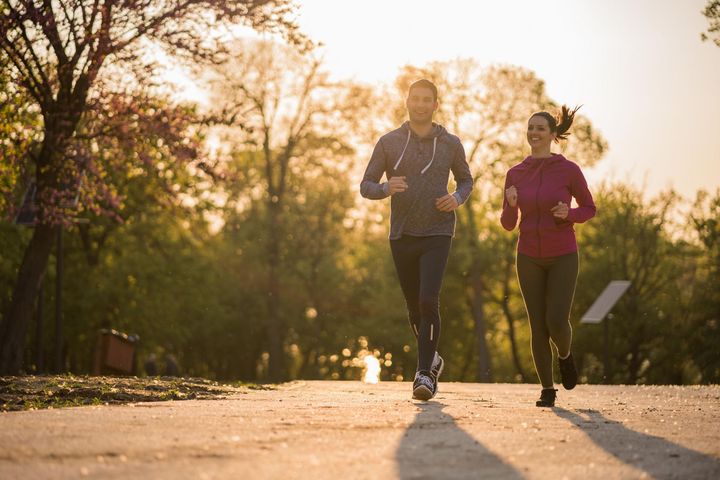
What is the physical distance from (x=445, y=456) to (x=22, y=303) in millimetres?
13829

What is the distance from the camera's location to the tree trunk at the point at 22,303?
58.4ft

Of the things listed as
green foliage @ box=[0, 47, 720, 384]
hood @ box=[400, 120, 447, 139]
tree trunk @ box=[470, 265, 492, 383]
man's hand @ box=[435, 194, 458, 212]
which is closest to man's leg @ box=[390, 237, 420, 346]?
man's hand @ box=[435, 194, 458, 212]

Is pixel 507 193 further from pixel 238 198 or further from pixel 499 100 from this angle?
pixel 238 198

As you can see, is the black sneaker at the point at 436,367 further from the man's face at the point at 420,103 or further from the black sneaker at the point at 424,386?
the man's face at the point at 420,103

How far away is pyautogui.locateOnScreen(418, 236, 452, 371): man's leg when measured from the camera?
374 inches

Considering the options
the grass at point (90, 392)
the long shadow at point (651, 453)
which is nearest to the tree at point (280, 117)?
the grass at point (90, 392)

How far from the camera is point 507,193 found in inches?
366

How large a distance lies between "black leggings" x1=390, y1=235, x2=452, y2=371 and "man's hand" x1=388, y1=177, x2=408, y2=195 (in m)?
0.58

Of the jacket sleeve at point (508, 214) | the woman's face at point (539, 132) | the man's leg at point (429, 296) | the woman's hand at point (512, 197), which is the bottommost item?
the man's leg at point (429, 296)

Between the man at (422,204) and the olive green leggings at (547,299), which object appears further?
the man at (422,204)

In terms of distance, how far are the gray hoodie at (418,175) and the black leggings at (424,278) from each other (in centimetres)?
8

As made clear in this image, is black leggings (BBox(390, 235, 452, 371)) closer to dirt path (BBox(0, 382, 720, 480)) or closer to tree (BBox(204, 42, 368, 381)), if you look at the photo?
dirt path (BBox(0, 382, 720, 480))

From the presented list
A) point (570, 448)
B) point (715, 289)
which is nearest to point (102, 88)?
point (570, 448)

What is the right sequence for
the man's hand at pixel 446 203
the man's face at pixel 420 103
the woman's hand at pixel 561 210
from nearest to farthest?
the woman's hand at pixel 561 210
the man's hand at pixel 446 203
the man's face at pixel 420 103
